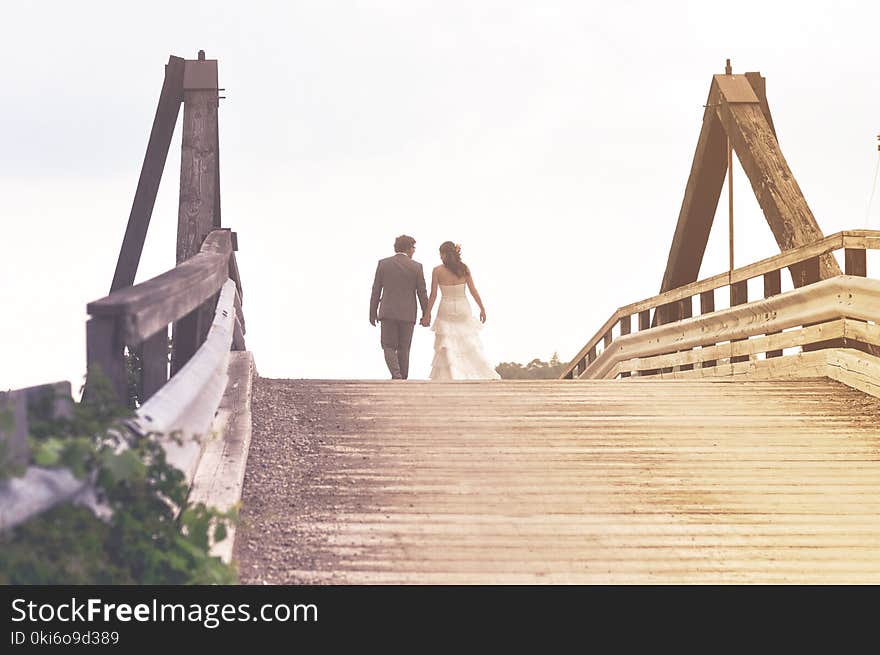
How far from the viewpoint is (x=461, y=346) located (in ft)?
53.6

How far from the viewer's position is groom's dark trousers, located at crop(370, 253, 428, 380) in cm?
1489

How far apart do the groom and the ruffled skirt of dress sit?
118cm

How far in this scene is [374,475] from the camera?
6980 mm

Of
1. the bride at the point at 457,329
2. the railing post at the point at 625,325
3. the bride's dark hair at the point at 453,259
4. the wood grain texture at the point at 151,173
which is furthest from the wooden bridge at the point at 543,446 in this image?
the railing post at the point at 625,325

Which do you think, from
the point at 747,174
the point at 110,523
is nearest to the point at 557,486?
the point at 110,523

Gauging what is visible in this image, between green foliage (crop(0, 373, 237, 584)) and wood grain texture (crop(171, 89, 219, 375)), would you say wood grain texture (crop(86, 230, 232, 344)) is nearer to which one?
green foliage (crop(0, 373, 237, 584))

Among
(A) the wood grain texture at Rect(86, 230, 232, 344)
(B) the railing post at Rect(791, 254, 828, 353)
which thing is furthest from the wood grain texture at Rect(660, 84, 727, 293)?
(A) the wood grain texture at Rect(86, 230, 232, 344)

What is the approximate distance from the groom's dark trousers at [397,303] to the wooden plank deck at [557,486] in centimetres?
501

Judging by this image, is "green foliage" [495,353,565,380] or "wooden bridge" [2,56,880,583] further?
"green foliage" [495,353,565,380]

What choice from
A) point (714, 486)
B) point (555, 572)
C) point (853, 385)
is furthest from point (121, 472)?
point (853, 385)
